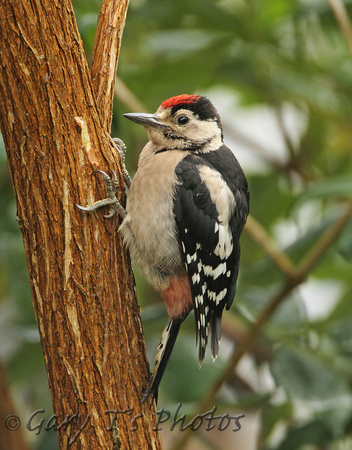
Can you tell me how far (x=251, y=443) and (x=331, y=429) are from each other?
5.43 ft

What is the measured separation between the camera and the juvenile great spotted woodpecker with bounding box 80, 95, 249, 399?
2254 millimetres

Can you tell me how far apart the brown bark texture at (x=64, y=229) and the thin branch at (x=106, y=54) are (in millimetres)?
135

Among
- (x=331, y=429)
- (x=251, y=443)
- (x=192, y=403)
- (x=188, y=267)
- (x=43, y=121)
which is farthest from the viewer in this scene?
(x=251, y=443)

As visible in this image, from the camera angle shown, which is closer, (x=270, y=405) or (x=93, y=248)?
(x=93, y=248)

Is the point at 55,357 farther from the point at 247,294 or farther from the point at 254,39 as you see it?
the point at 254,39

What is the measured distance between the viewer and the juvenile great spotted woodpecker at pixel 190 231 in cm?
225

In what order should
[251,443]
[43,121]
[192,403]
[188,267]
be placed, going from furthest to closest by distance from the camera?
[251,443] → [192,403] → [188,267] → [43,121]

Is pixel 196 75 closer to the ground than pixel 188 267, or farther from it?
farther from it

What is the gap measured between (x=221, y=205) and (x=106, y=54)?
693 millimetres

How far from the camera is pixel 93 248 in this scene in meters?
1.82

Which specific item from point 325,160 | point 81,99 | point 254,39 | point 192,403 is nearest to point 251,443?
point 192,403

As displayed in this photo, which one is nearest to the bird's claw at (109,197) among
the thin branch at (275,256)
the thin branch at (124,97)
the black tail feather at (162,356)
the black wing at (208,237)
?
the black wing at (208,237)

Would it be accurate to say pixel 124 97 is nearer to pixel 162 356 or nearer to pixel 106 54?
pixel 106 54

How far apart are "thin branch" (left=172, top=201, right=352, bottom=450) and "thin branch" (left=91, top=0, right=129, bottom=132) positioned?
973mm
